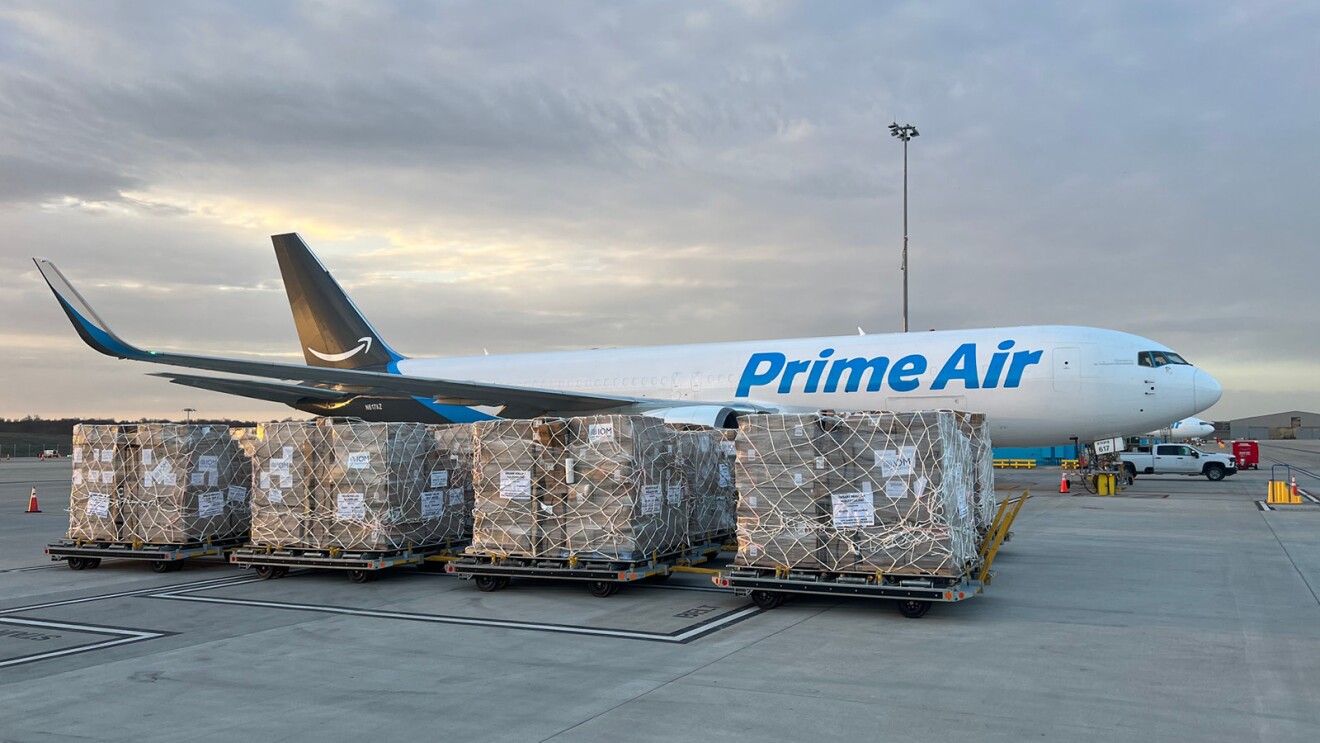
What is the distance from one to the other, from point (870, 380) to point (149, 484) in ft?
50.3

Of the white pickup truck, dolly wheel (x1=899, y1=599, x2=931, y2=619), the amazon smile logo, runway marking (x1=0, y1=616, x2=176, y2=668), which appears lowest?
runway marking (x1=0, y1=616, x2=176, y2=668)

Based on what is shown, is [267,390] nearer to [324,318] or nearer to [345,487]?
[324,318]

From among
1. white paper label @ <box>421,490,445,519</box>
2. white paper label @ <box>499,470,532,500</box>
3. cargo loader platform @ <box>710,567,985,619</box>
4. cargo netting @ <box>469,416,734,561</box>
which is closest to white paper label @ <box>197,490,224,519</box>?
white paper label @ <box>421,490,445,519</box>

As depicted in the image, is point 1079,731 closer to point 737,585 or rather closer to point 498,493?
point 737,585

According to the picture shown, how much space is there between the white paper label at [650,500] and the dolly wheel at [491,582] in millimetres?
1959

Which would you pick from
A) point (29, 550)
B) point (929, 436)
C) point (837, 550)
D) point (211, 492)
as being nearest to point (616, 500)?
point (837, 550)

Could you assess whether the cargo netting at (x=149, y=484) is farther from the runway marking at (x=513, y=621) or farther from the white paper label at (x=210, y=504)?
the runway marking at (x=513, y=621)

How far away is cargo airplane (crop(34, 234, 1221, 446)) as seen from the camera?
21547mm

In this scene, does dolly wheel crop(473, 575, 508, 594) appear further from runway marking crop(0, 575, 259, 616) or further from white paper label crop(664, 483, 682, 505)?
runway marking crop(0, 575, 259, 616)

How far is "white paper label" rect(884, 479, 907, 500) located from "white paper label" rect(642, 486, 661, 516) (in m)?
2.90

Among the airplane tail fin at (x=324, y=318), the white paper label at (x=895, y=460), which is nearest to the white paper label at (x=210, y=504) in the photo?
the white paper label at (x=895, y=460)

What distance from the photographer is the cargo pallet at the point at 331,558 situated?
39.6 ft

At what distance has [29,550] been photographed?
16172 millimetres

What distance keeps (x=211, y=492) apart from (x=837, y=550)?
370 inches
